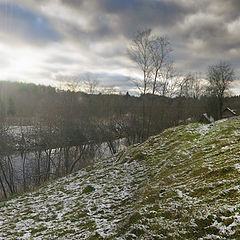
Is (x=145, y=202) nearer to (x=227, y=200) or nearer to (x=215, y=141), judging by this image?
(x=227, y=200)

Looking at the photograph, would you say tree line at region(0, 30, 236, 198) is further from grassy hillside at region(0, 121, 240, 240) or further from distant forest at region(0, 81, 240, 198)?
grassy hillside at region(0, 121, 240, 240)

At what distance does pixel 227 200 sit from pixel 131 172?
644cm

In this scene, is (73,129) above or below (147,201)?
above

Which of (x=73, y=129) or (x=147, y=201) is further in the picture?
(x=73, y=129)

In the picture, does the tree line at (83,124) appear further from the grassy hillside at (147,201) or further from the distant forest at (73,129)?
the grassy hillside at (147,201)

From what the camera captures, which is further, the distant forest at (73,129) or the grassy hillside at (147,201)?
the distant forest at (73,129)

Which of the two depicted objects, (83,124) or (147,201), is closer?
(147,201)

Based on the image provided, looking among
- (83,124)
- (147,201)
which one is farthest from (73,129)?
(147,201)

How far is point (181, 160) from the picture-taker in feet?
28.7

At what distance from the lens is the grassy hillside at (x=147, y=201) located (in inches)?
169

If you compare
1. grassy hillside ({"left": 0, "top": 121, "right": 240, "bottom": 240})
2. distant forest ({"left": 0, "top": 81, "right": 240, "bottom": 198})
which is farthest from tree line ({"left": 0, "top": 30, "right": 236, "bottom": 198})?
grassy hillside ({"left": 0, "top": 121, "right": 240, "bottom": 240})

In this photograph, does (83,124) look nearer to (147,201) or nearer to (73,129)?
(73,129)

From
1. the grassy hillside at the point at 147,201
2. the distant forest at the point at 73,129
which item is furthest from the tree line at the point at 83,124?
the grassy hillside at the point at 147,201

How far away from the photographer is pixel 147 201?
6.17 m
